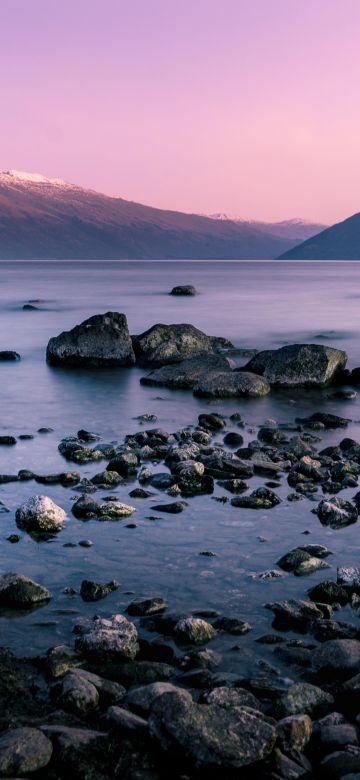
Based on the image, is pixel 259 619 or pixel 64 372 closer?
pixel 259 619

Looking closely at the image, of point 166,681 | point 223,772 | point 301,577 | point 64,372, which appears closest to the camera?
point 223,772

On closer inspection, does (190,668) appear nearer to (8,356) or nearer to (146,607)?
(146,607)

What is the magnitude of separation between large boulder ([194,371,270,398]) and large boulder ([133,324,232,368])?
19.9 feet

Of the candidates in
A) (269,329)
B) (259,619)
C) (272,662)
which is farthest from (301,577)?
(269,329)

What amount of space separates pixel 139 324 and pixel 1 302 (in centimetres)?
2822

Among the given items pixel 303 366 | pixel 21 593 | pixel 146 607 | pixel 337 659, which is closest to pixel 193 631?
pixel 146 607

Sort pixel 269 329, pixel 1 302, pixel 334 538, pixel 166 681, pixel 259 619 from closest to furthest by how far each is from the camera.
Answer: pixel 166 681 → pixel 259 619 → pixel 334 538 → pixel 269 329 → pixel 1 302

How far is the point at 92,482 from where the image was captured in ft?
49.0

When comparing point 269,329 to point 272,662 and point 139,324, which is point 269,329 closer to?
point 139,324

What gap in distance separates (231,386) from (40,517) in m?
13.2

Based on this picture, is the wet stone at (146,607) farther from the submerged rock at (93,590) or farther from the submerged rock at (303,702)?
the submerged rock at (303,702)

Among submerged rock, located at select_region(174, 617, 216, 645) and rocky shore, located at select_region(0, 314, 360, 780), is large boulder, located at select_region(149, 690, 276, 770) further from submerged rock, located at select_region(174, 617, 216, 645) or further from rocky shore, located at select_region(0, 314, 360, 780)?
submerged rock, located at select_region(174, 617, 216, 645)

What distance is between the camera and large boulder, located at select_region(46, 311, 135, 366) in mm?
32000

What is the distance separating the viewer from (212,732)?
6586mm
